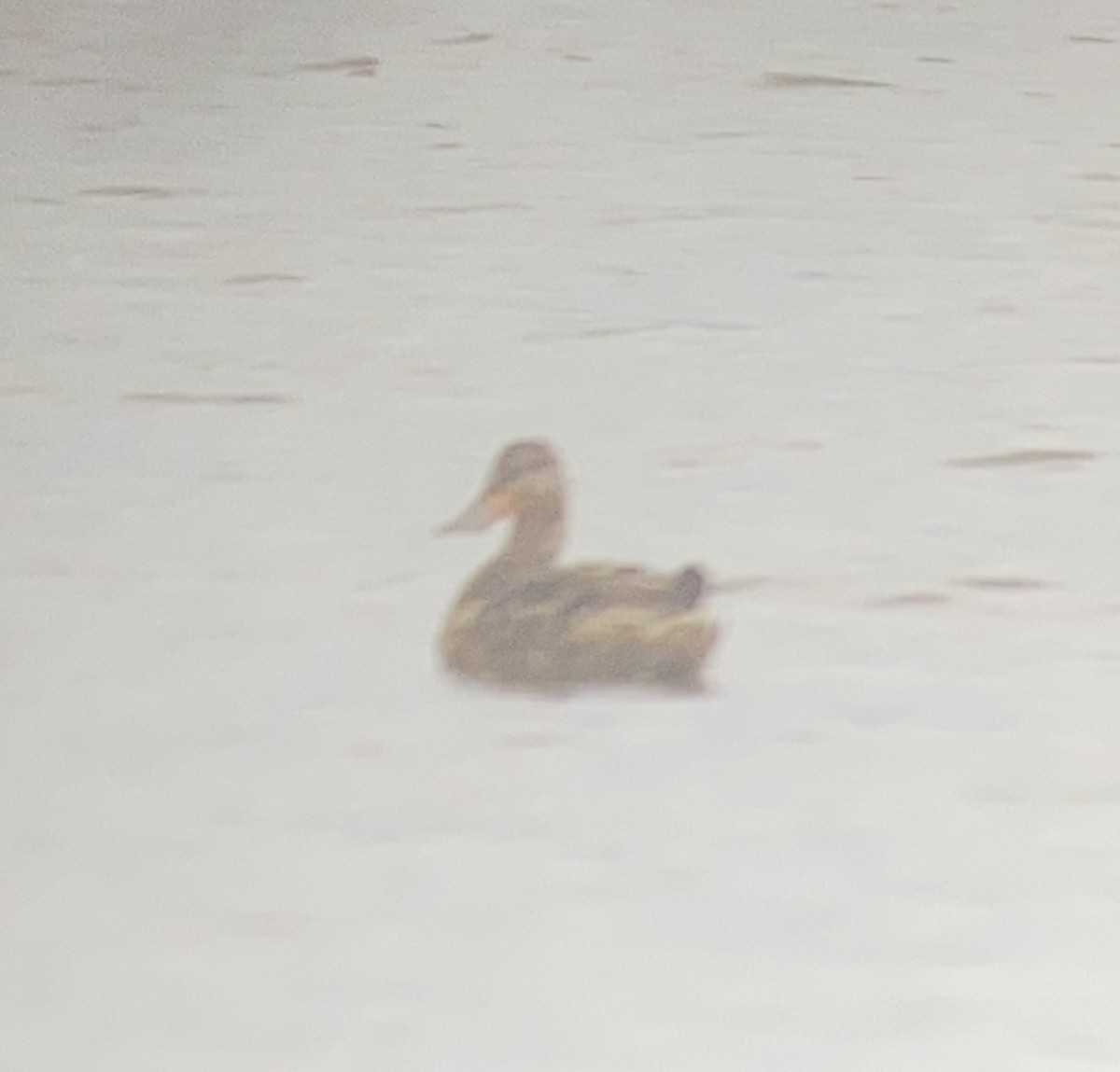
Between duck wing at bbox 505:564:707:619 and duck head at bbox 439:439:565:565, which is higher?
duck head at bbox 439:439:565:565

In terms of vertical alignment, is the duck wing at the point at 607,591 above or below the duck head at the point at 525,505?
below

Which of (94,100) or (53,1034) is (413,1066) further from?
(94,100)

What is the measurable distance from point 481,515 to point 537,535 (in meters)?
0.04

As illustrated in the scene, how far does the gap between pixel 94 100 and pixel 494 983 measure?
723 millimetres

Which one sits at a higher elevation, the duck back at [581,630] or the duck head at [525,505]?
the duck head at [525,505]

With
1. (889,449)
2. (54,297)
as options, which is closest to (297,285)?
(54,297)

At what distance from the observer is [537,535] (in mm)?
979

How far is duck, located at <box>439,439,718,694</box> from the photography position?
3.07ft

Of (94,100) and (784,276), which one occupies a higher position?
(94,100)

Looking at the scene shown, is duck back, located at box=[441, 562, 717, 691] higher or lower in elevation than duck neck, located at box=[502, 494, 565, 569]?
lower

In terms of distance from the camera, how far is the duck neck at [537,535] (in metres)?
0.98

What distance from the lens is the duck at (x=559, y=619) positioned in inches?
36.8

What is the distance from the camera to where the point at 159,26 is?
1.24 m

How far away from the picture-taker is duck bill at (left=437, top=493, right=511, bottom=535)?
0.98m
